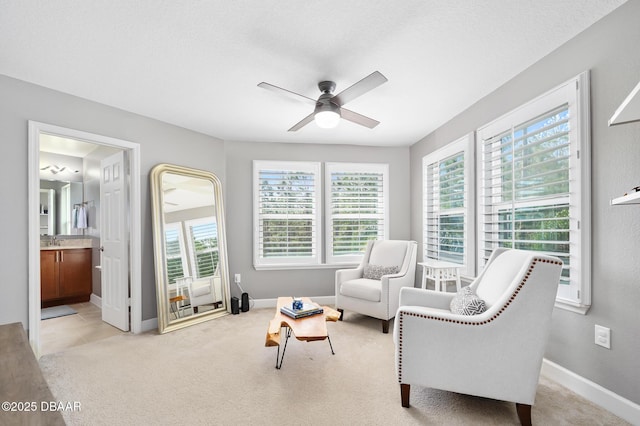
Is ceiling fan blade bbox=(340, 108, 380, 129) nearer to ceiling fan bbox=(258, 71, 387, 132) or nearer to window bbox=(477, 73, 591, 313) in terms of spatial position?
ceiling fan bbox=(258, 71, 387, 132)

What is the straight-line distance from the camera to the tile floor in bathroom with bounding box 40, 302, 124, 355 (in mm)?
3242

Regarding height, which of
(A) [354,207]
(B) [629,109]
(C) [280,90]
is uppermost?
(C) [280,90]

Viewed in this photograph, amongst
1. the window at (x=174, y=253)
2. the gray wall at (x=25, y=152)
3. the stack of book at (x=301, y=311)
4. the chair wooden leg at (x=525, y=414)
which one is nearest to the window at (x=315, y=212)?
the window at (x=174, y=253)

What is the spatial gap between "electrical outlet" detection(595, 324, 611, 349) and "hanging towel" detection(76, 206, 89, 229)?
20.9ft

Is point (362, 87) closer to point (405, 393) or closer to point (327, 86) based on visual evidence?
point (327, 86)

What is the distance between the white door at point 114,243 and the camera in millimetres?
3656

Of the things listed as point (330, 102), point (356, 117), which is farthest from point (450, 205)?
point (330, 102)

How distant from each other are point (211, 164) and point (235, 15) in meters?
2.71

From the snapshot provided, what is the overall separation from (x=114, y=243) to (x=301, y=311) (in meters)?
2.50

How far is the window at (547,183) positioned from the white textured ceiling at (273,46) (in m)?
0.42

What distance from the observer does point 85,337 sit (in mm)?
3455

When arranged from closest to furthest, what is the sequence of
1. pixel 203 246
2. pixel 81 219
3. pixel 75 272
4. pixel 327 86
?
pixel 327 86 → pixel 203 246 → pixel 75 272 → pixel 81 219

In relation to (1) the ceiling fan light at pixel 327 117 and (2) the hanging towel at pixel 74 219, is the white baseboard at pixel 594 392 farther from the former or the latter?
(2) the hanging towel at pixel 74 219

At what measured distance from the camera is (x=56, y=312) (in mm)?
4449
